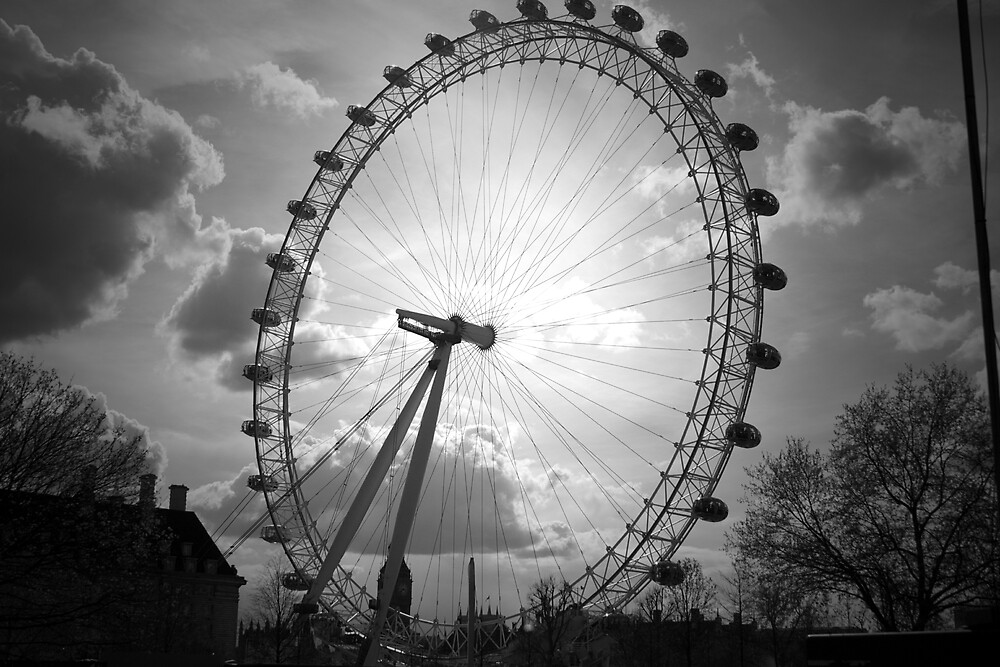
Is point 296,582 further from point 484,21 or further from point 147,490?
point 484,21

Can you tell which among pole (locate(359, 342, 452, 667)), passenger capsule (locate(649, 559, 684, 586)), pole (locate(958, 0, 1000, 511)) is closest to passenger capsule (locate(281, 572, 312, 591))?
pole (locate(359, 342, 452, 667))

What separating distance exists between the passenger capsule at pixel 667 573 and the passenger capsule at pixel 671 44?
2112 cm

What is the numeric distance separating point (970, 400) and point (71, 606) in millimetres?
32918

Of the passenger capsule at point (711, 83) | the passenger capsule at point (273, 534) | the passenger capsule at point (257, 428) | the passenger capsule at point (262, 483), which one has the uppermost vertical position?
the passenger capsule at point (711, 83)

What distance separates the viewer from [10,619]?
25594mm

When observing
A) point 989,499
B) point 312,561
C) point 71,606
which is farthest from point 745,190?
point 71,606

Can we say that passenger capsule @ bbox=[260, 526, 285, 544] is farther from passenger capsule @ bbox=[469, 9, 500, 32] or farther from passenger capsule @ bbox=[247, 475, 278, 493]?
passenger capsule @ bbox=[469, 9, 500, 32]

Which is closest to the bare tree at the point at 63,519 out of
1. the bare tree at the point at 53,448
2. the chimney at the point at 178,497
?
the bare tree at the point at 53,448

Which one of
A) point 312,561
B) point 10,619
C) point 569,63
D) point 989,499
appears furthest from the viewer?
point 312,561

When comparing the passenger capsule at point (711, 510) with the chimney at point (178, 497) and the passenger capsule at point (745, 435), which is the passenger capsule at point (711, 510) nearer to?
the passenger capsule at point (745, 435)

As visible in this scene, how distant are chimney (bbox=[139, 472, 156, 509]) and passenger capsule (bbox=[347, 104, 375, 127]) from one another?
20790mm

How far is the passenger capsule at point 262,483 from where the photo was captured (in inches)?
1768

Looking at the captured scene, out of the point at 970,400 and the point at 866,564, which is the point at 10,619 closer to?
the point at 866,564

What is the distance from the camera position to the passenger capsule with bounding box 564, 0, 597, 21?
40.1m
